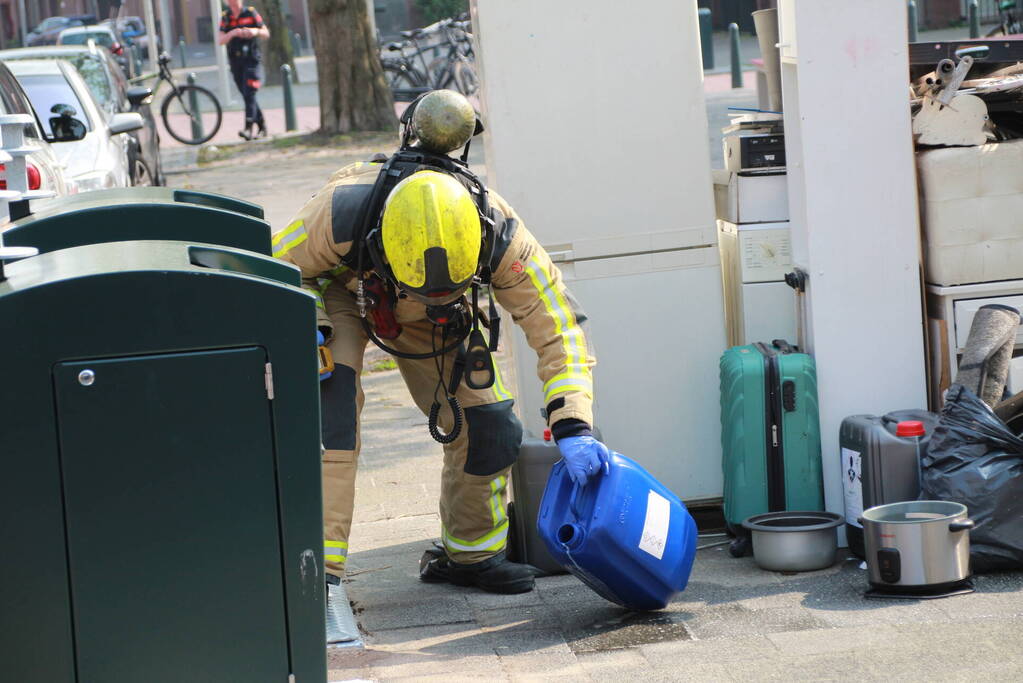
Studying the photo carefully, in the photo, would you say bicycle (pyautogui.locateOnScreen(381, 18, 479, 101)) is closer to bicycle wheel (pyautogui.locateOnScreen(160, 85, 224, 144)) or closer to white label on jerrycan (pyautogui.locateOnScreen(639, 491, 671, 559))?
bicycle wheel (pyautogui.locateOnScreen(160, 85, 224, 144))

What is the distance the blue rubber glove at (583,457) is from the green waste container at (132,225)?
1.14 m

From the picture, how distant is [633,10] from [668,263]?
3.09 feet

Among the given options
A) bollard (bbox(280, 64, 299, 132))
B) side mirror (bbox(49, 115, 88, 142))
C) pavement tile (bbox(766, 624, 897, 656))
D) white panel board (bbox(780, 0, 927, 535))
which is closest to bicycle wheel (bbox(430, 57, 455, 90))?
bollard (bbox(280, 64, 299, 132))

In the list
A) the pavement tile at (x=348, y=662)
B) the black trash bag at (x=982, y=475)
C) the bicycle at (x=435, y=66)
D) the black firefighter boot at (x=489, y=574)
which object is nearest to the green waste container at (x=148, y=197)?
the pavement tile at (x=348, y=662)

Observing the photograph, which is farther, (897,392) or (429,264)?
(897,392)

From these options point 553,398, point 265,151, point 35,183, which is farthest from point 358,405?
point 265,151

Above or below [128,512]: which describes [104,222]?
above

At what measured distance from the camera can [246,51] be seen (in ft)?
61.6

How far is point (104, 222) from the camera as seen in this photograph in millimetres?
3688

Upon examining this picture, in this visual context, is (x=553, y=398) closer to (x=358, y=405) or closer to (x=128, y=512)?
(x=358, y=405)

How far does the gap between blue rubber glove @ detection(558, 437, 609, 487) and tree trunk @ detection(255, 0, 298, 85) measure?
21856 millimetres

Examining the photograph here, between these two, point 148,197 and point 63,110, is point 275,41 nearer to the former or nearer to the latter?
point 63,110

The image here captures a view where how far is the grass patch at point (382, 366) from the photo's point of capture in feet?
28.6

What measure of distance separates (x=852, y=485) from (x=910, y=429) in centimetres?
30
